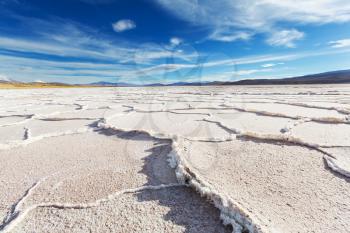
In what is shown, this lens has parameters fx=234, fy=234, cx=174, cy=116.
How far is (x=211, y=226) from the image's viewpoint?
3.98ft

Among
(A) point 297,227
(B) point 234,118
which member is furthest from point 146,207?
(B) point 234,118

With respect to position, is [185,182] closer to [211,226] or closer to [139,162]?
[211,226]

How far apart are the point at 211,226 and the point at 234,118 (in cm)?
308

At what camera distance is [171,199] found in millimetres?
1475

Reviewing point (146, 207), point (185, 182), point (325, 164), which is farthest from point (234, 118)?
point (146, 207)

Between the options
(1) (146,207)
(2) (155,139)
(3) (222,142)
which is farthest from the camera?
(2) (155,139)

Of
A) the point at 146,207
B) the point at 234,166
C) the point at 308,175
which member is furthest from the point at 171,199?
the point at 308,175

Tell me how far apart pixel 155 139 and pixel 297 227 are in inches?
72.5

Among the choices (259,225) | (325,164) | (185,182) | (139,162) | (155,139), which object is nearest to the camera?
(259,225)

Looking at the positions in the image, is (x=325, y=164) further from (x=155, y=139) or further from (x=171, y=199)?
(x=155, y=139)

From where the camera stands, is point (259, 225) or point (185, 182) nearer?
point (259, 225)

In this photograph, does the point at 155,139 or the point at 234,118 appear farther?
the point at 234,118

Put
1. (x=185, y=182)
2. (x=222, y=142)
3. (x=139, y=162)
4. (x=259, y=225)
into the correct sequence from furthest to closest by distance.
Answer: (x=222, y=142) < (x=139, y=162) < (x=185, y=182) < (x=259, y=225)

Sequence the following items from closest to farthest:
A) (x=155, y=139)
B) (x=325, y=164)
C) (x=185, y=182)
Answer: (x=185, y=182) → (x=325, y=164) → (x=155, y=139)
